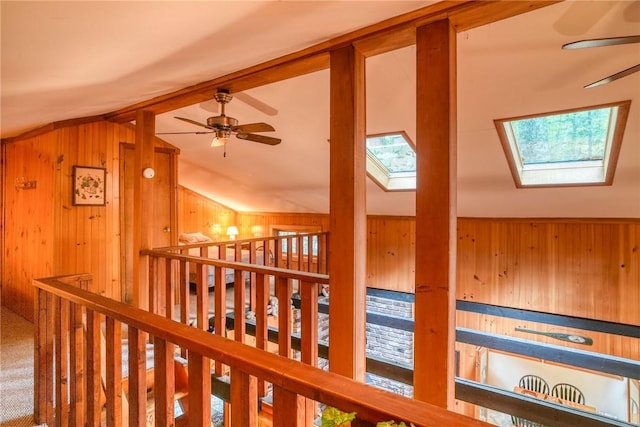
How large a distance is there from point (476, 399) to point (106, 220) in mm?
4242

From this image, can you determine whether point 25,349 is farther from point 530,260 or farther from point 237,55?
point 530,260

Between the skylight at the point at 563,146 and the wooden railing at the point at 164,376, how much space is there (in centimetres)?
288

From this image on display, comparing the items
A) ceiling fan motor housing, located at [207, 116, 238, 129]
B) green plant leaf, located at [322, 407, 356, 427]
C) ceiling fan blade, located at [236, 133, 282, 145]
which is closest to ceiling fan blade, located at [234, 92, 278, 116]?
ceiling fan blade, located at [236, 133, 282, 145]

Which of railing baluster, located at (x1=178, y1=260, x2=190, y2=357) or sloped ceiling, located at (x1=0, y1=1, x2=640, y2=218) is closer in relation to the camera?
sloped ceiling, located at (x1=0, y1=1, x2=640, y2=218)

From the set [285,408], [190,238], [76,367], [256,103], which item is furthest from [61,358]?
[190,238]

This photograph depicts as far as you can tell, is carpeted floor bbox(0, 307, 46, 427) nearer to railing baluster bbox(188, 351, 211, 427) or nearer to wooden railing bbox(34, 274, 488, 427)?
wooden railing bbox(34, 274, 488, 427)

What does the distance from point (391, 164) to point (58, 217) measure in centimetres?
397

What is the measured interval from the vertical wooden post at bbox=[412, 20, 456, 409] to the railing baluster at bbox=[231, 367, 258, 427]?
1.01 metres

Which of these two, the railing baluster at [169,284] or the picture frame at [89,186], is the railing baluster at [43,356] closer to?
the railing baluster at [169,284]

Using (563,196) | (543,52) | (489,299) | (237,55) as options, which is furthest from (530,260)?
(237,55)

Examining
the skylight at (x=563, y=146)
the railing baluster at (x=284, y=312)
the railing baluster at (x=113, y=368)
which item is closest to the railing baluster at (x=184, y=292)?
the railing baluster at (x=284, y=312)

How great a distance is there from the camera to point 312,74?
112 inches

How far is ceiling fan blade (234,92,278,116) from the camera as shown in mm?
3361

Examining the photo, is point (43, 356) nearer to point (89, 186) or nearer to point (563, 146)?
point (89, 186)
